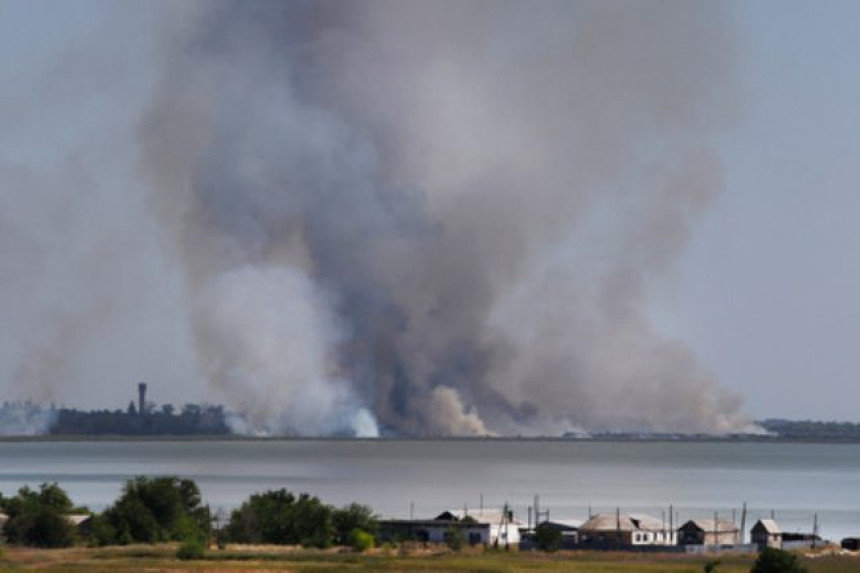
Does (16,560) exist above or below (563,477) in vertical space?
below

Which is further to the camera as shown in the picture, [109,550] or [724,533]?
[724,533]

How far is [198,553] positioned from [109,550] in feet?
15.2

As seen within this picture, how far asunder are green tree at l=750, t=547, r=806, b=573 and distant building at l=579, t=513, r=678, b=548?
2045 cm

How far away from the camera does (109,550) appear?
71.5m

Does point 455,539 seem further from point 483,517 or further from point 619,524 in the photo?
point 619,524

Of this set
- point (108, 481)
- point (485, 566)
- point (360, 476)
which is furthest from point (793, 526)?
point (360, 476)

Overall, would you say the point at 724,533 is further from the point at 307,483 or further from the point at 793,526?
the point at 307,483

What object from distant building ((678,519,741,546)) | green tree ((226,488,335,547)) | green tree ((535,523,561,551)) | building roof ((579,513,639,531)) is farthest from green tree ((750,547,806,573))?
green tree ((226,488,335,547))

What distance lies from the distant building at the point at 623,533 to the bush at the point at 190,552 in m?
18.8

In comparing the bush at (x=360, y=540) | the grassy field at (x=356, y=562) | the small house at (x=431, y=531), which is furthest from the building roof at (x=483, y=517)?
the grassy field at (x=356, y=562)

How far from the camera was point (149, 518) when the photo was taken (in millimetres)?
77812

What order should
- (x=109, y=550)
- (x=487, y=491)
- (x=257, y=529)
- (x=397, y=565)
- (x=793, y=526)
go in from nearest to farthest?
1. (x=397, y=565)
2. (x=109, y=550)
3. (x=257, y=529)
4. (x=793, y=526)
5. (x=487, y=491)

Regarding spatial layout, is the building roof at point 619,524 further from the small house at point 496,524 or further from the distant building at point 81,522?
the distant building at point 81,522

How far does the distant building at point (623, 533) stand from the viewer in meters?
81.5
